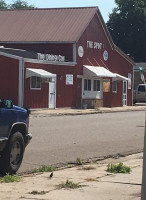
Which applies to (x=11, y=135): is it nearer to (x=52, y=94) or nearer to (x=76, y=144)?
(x=76, y=144)

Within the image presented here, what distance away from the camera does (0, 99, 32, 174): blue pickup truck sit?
9.58 meters

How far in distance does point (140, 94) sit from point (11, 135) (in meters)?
43.0

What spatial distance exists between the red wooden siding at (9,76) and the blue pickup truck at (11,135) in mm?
23594

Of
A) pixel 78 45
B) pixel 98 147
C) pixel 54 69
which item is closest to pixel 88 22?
pixel 78 45

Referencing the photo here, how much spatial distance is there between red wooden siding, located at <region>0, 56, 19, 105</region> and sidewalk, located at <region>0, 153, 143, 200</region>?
23.1 metres

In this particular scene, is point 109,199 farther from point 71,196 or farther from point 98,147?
point 98,147

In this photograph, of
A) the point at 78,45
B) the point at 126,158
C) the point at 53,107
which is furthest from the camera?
the point at 78,45

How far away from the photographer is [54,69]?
36844mm

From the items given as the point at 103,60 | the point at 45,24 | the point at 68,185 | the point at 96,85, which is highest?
the point at 45,24

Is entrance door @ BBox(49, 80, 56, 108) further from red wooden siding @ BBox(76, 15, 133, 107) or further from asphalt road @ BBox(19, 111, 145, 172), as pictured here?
asphalt road @ BBox(19, 111, 145, 172)

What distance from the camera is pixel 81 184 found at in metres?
9.12

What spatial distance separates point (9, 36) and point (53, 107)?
797 centimetres

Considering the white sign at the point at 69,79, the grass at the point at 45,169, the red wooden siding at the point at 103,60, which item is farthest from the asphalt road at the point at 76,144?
the red wooden siding at the point at 103,60

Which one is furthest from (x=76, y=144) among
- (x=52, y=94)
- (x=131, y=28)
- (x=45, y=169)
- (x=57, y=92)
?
(x=131, y=28)
